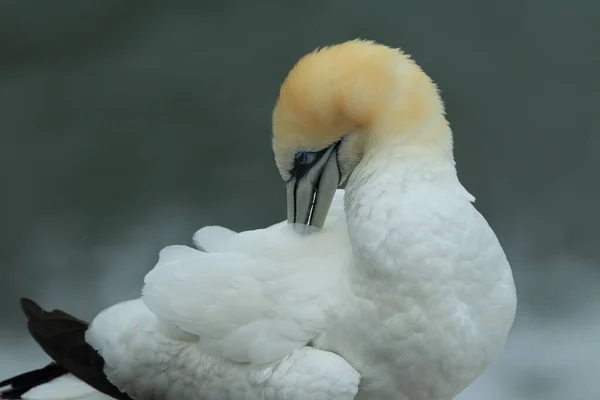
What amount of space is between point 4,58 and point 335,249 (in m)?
1.99

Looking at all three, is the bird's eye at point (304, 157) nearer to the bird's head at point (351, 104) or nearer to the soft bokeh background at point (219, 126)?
the bird's head at point (351, 104)

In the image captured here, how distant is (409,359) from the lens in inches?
62.0

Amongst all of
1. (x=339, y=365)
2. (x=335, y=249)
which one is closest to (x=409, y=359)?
(x=339, y=365)

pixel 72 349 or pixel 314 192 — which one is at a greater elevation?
pixel 314 192

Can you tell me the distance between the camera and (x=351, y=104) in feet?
5.28

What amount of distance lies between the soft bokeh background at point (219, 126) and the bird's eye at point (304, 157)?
1.35m

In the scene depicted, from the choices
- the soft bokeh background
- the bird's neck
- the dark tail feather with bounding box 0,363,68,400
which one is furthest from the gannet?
the soft bokeh background

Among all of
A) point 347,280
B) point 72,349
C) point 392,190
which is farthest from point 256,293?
point 72,349

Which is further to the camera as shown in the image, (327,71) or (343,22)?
(343,22)

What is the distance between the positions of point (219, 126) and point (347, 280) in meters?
1.65

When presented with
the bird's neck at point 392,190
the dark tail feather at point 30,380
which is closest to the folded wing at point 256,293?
the bird's neck at point 392,190

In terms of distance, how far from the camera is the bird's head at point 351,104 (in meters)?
1.60

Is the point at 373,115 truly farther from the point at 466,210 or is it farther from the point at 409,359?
the point at 409,359

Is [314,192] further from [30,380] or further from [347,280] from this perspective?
[30,380]
